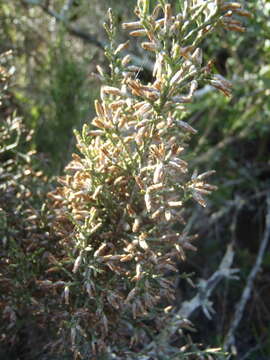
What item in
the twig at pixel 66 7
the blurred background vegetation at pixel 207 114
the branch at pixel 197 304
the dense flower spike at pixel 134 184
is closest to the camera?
the dense flower spike at pixel 134 184

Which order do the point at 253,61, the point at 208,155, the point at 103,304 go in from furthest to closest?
the point at 253,61 < the point at 208,155 < the point at 103,304

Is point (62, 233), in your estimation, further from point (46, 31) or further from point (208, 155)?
point (46, 31)

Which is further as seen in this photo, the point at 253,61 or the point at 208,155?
the point at 253,61

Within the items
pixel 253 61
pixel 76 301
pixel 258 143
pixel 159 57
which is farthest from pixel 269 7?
pixel 76 301

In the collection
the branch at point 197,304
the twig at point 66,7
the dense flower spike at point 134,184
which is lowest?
the branch at point 197,304

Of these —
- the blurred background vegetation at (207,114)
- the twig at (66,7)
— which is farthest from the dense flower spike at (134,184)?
the twig at (66,7)

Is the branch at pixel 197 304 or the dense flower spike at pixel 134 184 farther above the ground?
the dense flower spike at pixel 134 184

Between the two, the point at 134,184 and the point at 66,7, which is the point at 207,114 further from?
the point at 134,184

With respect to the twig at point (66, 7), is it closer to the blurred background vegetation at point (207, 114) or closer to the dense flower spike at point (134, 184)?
the blurred background vegetation at point (207, 114)
